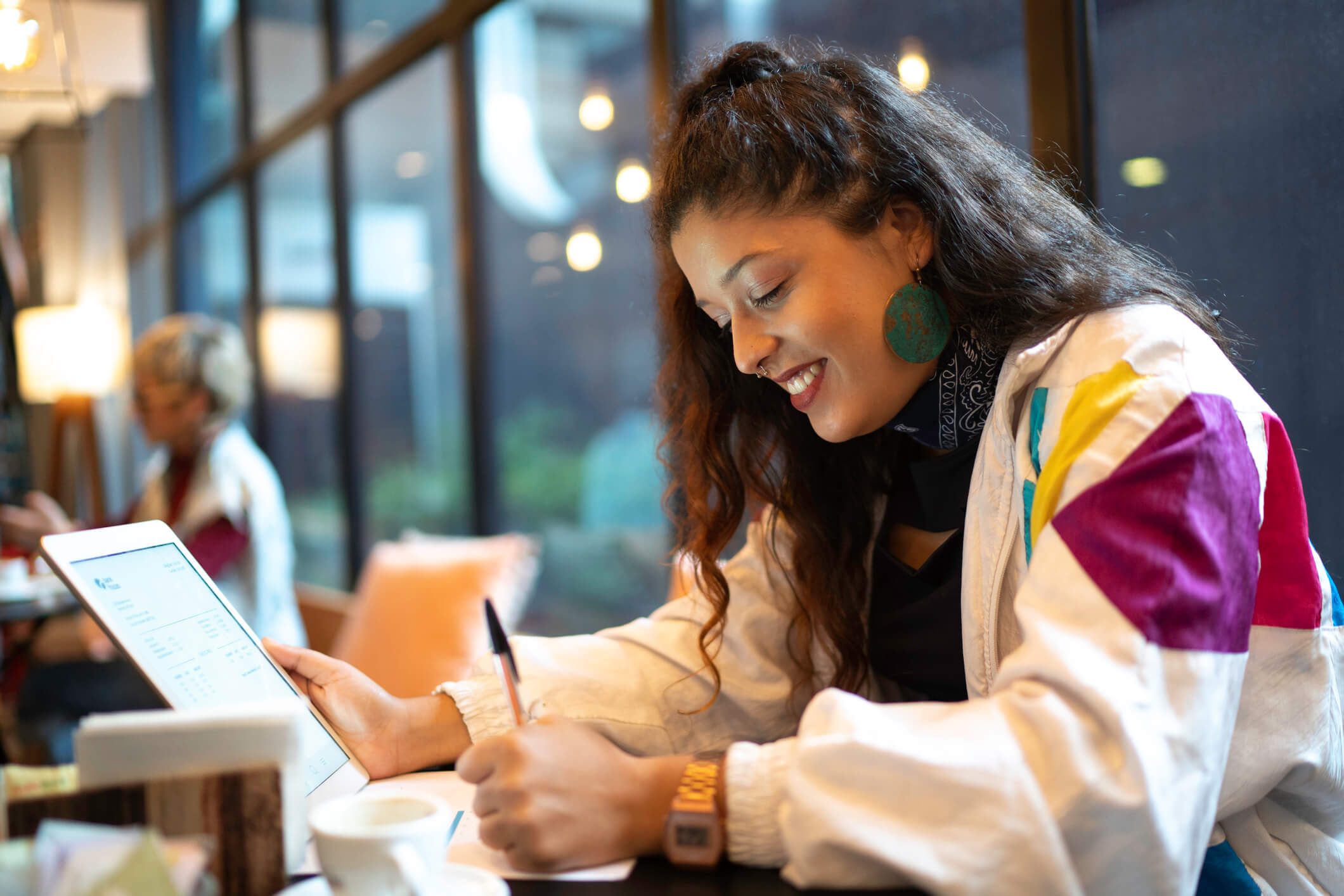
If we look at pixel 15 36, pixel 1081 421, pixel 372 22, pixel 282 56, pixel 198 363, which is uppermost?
pixel 282 56

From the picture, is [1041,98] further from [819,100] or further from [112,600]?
[112,600]

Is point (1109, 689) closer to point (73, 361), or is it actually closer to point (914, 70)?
point (914, 70)

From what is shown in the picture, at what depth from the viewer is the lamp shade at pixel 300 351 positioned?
431 centimetres

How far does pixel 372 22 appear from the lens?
376 cm

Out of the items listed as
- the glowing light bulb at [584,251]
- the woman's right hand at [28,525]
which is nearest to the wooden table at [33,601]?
the woman's right hand at [28,525]

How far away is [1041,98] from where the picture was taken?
1510 mm

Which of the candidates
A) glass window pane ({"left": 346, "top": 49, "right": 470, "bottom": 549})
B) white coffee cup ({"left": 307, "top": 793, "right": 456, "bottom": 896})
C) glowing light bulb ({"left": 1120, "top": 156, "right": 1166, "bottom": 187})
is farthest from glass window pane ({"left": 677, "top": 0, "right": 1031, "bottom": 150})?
glass window pane ({"left": 346, "top": 49, "right": 470, "bottom": 549})

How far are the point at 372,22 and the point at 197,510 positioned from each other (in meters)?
A: 1.99

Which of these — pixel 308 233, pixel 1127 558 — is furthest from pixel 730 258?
pixel 308 233

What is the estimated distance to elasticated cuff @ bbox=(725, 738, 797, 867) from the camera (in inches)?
29.5

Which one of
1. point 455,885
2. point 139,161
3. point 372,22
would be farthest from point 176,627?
point 139,161

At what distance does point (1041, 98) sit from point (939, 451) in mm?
655

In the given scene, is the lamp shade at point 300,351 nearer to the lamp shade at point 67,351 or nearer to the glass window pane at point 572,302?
the lamp shade at point 67,351

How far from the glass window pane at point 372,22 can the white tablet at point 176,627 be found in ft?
9.23
